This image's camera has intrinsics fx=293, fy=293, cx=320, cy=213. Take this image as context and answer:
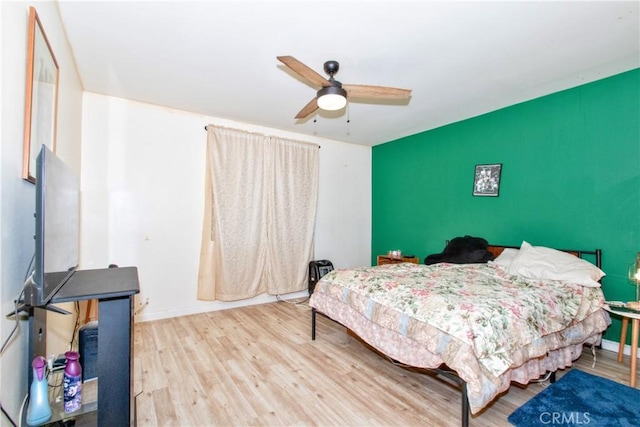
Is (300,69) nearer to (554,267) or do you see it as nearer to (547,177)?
(554,267)

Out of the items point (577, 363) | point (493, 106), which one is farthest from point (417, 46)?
point (577, 363)

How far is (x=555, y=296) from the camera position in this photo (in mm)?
2289

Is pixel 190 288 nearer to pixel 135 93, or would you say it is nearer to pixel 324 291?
pixel 324 291

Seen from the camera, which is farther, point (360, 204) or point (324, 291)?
point (360, 204)

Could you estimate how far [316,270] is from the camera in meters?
4.59

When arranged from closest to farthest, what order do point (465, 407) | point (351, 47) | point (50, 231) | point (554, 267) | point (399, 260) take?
1. point (50, 231)
2. point (465, 407)
3. point (351, 47)
4. point (554, 267)
5. point (399, 260)

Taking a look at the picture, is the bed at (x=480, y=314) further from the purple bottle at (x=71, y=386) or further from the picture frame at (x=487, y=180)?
the purple bottle at (x=71, y=386)

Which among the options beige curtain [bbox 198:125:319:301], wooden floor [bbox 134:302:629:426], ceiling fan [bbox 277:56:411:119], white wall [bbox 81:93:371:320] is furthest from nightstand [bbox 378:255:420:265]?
ceiling fan [bbox 277:56:411:119]

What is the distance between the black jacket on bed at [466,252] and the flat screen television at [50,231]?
3.63 metres

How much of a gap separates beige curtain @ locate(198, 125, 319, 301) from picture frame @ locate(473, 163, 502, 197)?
2.32 meters

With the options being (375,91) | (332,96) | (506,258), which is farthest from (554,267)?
(332,96)

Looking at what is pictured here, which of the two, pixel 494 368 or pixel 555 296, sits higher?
pixel 555 296

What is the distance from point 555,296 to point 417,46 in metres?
2.26

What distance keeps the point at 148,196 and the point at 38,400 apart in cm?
281
